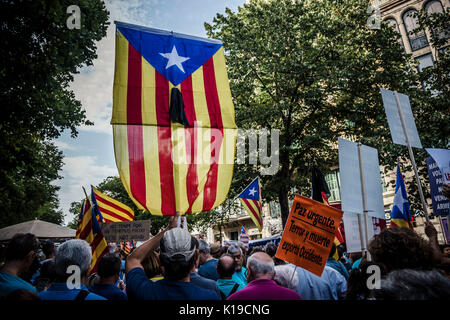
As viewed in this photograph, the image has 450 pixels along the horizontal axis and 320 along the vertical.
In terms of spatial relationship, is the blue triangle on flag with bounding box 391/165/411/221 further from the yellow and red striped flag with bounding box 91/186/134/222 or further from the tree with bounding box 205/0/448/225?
the tree with bounding box 205/0/448/225

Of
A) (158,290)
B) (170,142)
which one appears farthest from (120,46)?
(158,290)

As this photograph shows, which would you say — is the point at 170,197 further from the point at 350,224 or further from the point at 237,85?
the point at 237,85

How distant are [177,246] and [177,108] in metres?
1.70

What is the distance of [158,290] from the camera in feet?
5.80

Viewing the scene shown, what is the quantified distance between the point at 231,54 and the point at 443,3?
1740cm

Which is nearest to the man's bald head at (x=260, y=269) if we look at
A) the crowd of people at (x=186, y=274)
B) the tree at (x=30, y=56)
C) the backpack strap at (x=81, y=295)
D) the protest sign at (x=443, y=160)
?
the crowd of people at (x=186, y=274)

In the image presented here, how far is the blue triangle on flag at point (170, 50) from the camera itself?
10.2ft

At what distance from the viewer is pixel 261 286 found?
229 cm

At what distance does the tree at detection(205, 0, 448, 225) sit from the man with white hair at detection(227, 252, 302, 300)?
9.24 metres

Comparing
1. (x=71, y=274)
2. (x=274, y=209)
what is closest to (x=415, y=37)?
(x=274, y=209)

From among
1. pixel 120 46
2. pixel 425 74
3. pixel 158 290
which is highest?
pixel 425 74

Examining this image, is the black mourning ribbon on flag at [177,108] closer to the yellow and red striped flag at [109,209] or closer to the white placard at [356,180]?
the white placard at [356,180]

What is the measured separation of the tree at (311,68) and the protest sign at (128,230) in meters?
8.94
